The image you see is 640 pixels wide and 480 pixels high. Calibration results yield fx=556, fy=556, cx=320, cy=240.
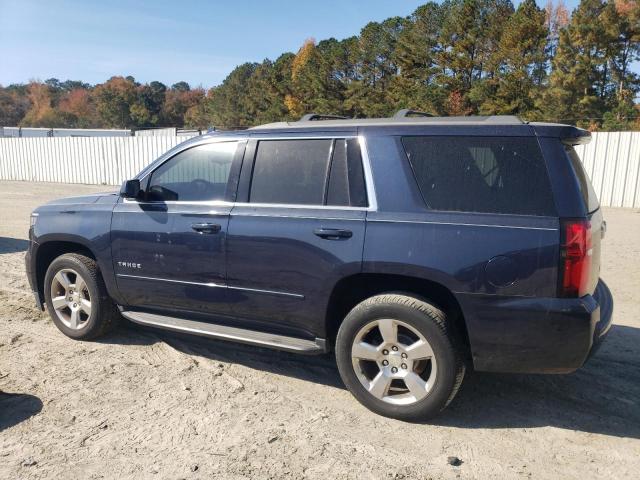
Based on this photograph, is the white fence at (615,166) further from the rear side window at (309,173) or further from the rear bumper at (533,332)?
the rear bumper at (533,332)

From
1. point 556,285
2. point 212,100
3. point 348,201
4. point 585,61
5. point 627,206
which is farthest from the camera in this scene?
point 212,100

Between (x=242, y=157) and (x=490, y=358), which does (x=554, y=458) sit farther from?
(x=242, y=157)

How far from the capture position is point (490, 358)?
3.41m

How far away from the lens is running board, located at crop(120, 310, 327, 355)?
3.92 m

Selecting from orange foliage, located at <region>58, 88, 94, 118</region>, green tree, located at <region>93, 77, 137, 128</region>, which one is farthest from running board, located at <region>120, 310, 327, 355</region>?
orange foliage, located at <region>58, 88, 94, 118</region>

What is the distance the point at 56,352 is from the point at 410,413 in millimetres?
3063

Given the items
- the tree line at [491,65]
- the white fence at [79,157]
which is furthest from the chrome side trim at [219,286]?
the tree line at [491,65]

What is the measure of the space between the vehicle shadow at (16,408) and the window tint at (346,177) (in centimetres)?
245

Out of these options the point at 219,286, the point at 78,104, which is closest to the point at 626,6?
the point at 219,286

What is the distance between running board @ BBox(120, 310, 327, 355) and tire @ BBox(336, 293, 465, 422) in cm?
26

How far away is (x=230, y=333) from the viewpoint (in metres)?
4.20

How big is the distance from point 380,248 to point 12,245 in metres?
8.50

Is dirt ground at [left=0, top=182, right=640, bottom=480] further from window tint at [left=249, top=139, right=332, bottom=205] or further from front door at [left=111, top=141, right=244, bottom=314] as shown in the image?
window tint at [left=249, top=139, right=332, bottom=205]

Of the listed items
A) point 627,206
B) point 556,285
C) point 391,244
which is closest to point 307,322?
point 391,244
